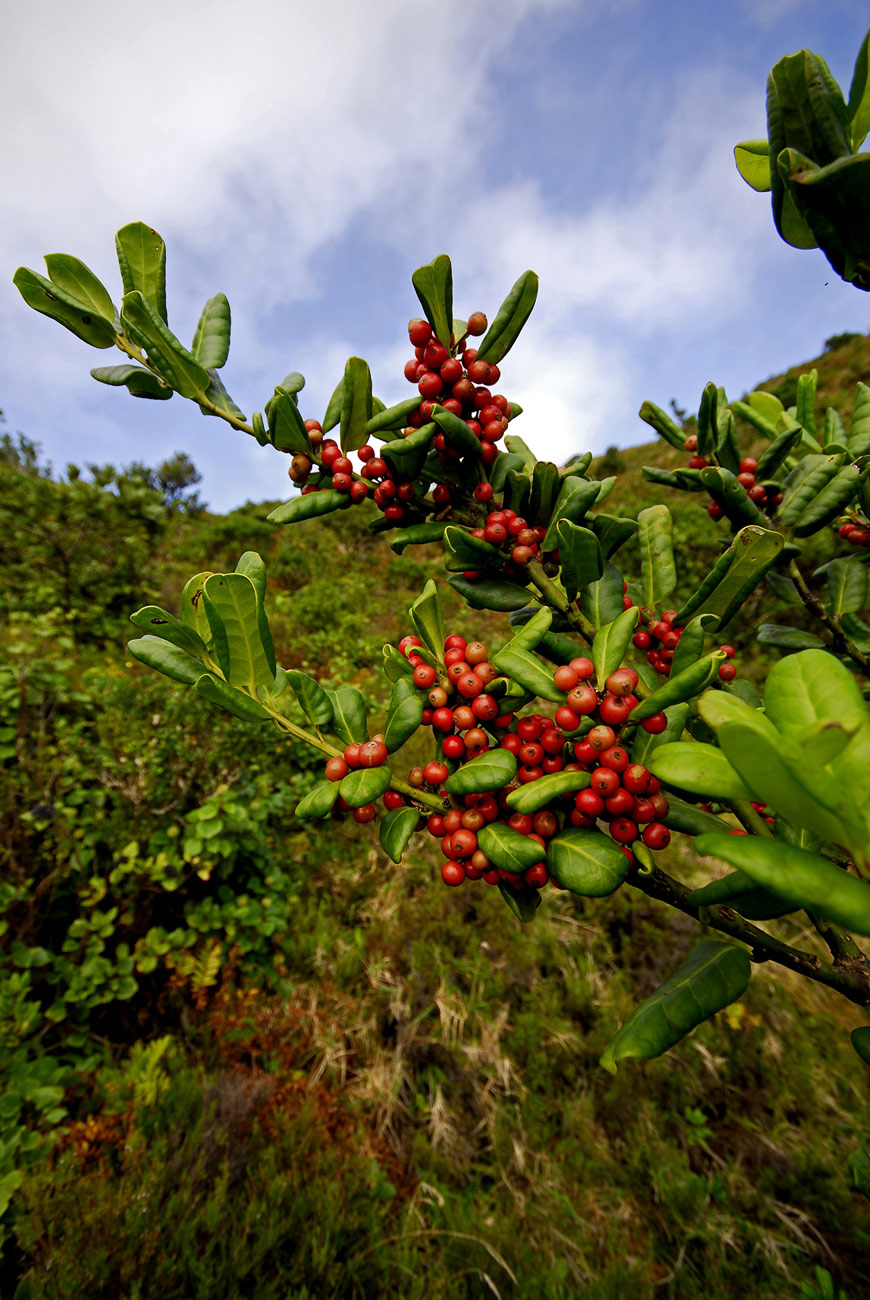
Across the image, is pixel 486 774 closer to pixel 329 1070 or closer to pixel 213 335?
pixel 213 335

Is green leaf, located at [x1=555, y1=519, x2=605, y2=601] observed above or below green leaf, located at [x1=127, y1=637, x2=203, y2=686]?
above

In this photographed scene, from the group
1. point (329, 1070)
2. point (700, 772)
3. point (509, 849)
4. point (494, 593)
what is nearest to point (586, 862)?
point (509, 849)

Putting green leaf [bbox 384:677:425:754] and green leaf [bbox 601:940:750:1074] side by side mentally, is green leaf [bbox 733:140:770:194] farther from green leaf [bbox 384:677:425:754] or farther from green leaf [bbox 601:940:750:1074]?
green leaf [bbox 601:940:750:1074]

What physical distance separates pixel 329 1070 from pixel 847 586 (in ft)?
10.9

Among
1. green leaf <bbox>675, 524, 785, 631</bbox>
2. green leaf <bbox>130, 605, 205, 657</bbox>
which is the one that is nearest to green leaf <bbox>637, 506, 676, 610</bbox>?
green leaf <bbox>675, 524, 785, 631</bbox>

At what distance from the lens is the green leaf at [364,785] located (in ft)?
2.38

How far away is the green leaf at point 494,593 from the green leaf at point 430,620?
9 centimetres

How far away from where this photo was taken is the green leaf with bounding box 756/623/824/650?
3.75 ft

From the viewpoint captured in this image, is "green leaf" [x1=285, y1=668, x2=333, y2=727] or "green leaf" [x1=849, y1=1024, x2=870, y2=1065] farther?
"green leaf" [x1=285, y1=668, x2=333, y2=727]

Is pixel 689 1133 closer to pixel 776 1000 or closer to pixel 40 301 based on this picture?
pixel 776 1000

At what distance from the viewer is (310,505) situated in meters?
0.95

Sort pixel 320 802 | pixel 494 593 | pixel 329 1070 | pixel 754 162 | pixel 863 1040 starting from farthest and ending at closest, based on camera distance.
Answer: pixel 329 1070
pixel 494 593
pixel 754 162
pixel 320 802
pixel 863 1040

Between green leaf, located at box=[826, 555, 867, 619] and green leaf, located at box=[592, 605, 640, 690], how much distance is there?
A: 2.64 ft

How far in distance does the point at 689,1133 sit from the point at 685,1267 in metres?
0.51
